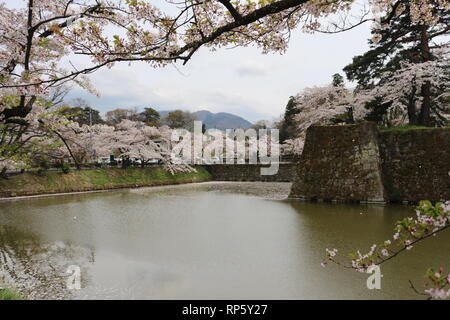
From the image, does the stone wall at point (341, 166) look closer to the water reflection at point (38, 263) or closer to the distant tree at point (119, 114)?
the water reflection at point (38, 263)

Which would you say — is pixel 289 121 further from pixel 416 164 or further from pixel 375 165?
pixel 416 164

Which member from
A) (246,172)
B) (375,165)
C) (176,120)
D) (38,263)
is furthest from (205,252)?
(176,120)

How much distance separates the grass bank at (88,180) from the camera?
1383 cm

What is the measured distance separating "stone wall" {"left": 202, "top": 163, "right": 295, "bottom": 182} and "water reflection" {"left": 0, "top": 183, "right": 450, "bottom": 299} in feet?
42.3

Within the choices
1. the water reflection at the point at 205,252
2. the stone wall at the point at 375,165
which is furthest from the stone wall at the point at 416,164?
the water reflection at the point at 205,252

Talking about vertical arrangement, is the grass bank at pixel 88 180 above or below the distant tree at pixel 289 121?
below

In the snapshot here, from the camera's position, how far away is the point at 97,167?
18562mm

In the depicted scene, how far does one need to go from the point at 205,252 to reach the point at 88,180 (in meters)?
13.7

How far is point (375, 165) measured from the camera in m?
9.73

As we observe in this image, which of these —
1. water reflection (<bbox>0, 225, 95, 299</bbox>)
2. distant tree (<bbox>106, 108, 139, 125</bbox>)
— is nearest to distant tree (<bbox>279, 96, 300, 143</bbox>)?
distant tree (<bbox>106, 108, 139, 125</bbox>)

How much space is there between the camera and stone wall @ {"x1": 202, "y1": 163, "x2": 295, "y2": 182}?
2183 cm

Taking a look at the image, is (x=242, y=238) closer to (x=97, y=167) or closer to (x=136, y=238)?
(x=136, y=238)

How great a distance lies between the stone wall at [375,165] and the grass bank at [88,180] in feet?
37.2
